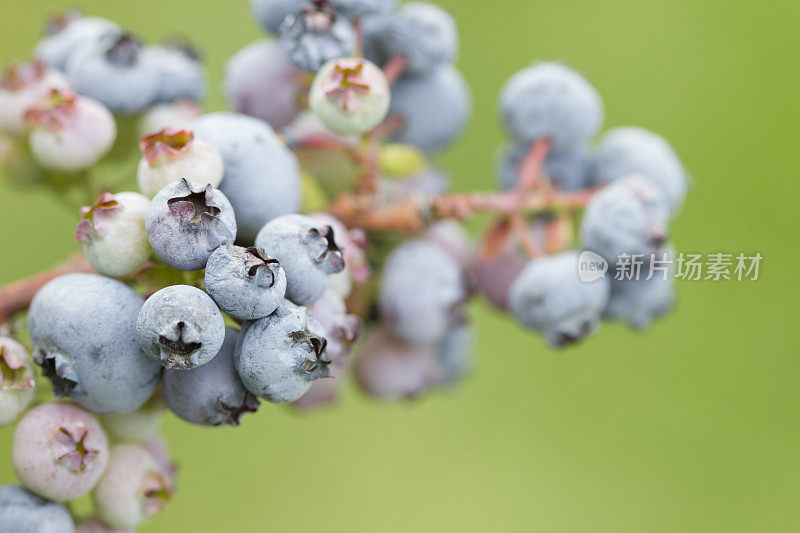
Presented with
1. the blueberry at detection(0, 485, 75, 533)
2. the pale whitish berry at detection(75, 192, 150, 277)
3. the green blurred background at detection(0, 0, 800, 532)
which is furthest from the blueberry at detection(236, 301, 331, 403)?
the green blurred background at detection(0, 0, 800, 532)

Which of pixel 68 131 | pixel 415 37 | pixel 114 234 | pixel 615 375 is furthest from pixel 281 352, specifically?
pixel 615 375

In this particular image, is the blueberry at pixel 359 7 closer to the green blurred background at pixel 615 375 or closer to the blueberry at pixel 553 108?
the blueberry at pixel 553 108

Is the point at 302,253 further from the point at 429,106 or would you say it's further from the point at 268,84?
the point at 429,106

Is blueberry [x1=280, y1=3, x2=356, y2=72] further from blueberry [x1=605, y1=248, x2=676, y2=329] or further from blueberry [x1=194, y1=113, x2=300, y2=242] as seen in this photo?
blueberry [x1=605, y1=248, x2=676, y2=329]

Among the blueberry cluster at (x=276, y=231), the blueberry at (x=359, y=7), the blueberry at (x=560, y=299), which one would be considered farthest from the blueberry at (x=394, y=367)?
the blueberry at (x=359, y=7)

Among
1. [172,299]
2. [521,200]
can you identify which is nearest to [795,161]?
[521,200]
